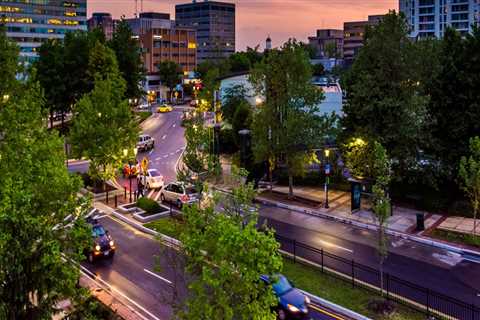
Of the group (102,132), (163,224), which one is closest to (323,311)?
(163,224)

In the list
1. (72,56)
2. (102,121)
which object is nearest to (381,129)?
(102,121)

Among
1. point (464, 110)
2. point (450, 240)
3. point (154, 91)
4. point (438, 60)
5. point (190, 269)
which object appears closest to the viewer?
point (190, 269)

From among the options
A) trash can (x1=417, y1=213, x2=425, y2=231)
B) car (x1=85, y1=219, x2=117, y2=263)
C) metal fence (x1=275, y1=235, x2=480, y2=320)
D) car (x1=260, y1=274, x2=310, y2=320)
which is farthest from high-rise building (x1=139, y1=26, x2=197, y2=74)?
car (x1=260, y1=274, x2=310, y2=320)

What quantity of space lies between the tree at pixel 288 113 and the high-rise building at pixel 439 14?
12699 cm

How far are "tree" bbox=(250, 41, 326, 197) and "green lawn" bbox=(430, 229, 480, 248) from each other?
35.8 ft

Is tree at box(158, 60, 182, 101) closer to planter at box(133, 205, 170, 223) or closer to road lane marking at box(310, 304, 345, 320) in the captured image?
planter at box(133, 205, 170, 223)

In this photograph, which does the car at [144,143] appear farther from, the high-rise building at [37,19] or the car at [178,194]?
the high-rise building at [37,19]

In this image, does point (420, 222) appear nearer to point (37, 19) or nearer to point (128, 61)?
point (128, 61)

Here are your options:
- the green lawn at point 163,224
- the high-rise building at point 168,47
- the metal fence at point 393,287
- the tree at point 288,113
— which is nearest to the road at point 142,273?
the green lawn at point 163,224

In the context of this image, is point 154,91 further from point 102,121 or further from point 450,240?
point 450,240

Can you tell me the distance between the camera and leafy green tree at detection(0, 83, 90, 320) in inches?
444

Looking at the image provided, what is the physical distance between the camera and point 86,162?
55.0m

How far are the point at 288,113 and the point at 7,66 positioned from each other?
1904 centimetres

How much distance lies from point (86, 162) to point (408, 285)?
41314mm
